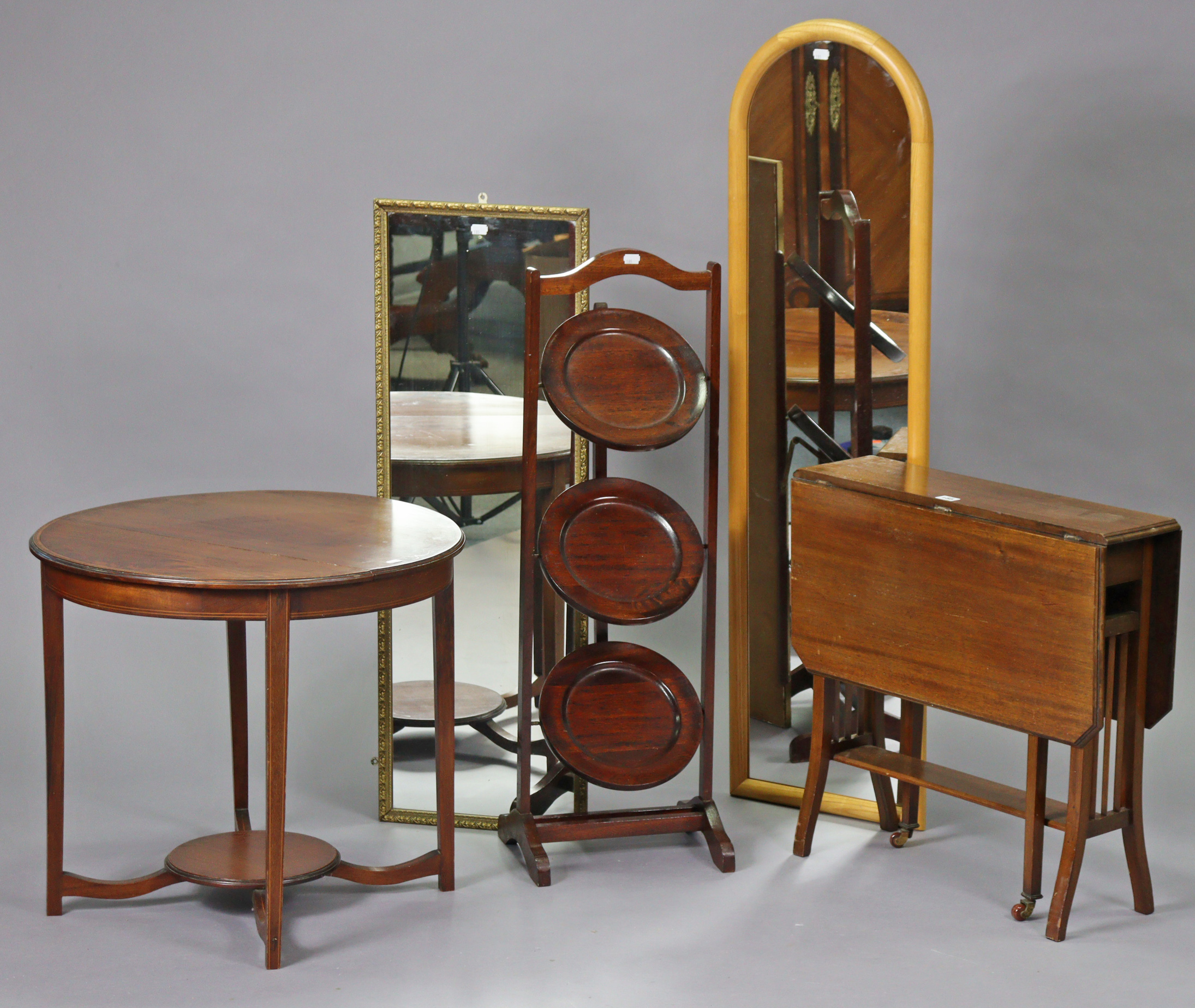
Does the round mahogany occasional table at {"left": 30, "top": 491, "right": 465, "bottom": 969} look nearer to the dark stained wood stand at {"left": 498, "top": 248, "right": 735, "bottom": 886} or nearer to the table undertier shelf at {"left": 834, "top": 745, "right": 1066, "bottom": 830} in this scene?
the dark stained wood stand at {"left": 498, "top": 248, "right": 735, "bottom": 886}

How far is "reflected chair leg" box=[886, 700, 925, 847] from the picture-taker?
11.4 feet

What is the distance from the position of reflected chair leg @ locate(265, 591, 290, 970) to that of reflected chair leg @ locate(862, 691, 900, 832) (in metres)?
1.43

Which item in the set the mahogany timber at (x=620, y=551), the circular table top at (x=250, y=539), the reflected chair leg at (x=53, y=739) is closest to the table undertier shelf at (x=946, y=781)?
the mahogany timber at (x=620, y=551)

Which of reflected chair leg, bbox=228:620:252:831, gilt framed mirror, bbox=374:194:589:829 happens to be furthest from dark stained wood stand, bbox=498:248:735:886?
reflected chair leg, bbox=228:620:252:831

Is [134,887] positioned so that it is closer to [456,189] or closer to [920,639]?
[920,639]

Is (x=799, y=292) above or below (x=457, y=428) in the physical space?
above

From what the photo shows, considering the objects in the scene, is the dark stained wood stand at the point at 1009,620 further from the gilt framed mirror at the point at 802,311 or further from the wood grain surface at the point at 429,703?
the wood grain surface at the point at 429,703

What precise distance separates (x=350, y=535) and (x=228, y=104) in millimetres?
1803

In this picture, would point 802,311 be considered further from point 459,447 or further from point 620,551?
point 459,447

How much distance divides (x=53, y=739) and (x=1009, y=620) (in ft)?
6.32

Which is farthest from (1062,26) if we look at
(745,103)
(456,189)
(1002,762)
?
(1002,762)

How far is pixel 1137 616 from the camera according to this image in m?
2.89

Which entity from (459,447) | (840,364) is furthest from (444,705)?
(840,364)

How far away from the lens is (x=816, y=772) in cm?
339
